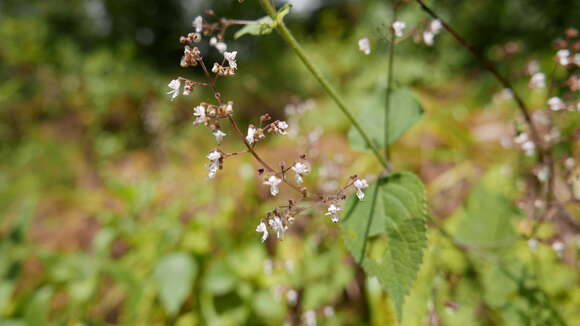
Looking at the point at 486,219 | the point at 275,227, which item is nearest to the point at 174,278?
the point at 275,227

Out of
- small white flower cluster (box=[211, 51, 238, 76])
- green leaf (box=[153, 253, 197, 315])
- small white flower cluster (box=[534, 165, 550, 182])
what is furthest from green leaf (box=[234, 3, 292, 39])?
green leaf (box=[153, 253, 197, 315])

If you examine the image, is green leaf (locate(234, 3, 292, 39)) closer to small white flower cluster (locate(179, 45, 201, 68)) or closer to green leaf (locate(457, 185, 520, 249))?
small white flower cluster (locate(179, 45, 201, 68))

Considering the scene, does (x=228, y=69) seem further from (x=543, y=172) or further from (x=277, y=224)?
(x=543, y=172)

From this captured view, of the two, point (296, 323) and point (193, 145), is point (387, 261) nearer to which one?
point (296, 323)

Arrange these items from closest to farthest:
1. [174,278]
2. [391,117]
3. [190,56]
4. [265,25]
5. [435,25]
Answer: [190,56]
[265,25]
[435,25]
[391,117]
[174,278]

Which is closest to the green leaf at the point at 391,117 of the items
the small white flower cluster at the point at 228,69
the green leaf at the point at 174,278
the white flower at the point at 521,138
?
the white flower at the point at 521,138
